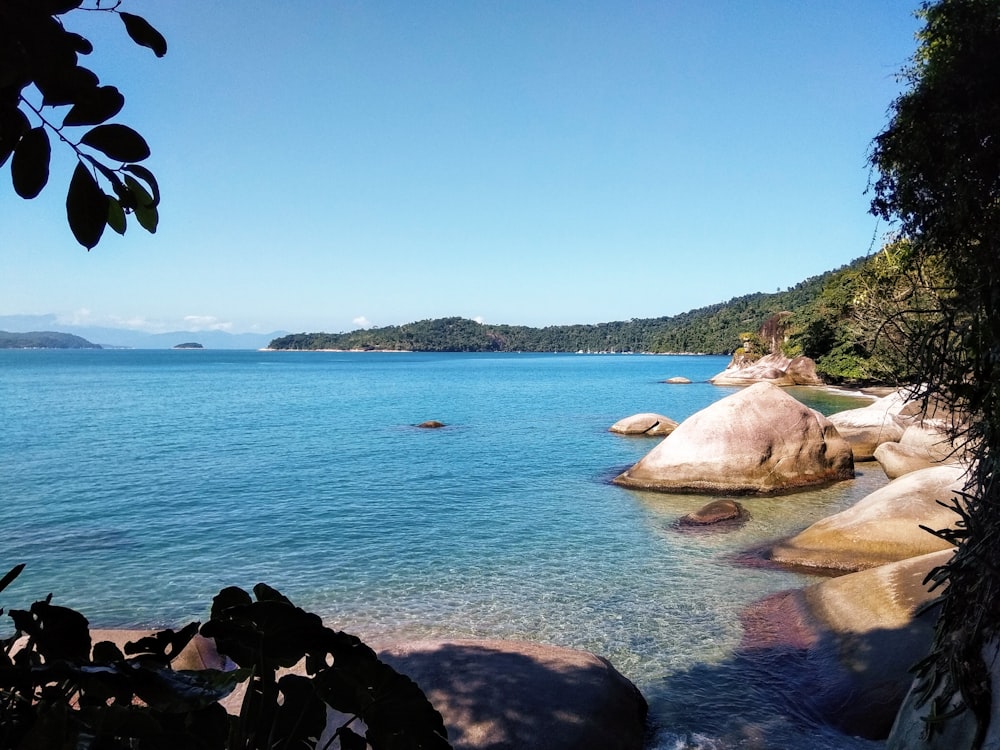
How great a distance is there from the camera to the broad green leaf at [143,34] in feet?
4.18

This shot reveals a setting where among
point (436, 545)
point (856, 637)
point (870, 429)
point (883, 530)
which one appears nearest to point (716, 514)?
point (883, 530)

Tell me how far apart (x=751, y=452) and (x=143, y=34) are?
18.1m

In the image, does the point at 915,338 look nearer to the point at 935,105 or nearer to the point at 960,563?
the point at 960,563

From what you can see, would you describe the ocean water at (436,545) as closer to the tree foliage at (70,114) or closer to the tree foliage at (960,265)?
the tree foliage at (960,265)

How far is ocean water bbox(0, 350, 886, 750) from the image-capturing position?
27.2ft

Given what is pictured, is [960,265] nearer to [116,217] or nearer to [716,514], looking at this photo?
[116,217]

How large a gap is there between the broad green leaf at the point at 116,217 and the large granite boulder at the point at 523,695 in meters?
5.12

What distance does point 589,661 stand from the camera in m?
6.66

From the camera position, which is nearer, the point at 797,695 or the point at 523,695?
the point at 523,695

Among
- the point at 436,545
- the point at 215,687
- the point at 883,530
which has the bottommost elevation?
the point at 436,545

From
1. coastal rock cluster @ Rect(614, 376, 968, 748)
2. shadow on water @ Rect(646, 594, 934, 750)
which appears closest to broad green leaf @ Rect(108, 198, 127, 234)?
coastal rock cluster @ Rect(614, 376, 968, 748)

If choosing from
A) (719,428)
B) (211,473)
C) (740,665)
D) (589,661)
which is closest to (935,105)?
(589,661)

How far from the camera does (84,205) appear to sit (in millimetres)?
1252

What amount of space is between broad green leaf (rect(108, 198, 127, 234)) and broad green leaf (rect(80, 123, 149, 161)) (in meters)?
0.24
